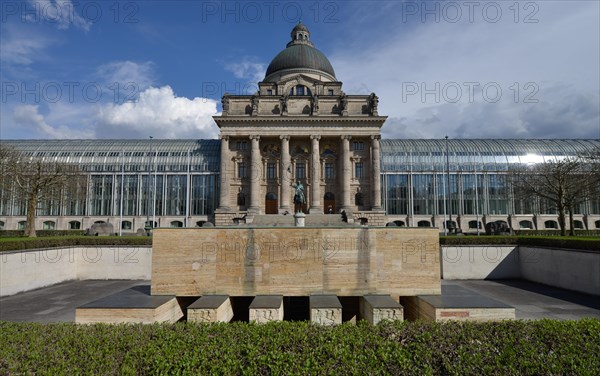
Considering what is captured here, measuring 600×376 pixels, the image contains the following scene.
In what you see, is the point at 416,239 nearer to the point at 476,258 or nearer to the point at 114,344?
the point at 114,344

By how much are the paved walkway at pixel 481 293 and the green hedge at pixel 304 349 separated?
10.2 m

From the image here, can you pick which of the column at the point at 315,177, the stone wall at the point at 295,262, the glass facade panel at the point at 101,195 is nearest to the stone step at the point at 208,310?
the stone wall at the point at 295,262

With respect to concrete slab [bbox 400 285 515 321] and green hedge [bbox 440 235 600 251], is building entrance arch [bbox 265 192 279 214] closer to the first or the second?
green hedge [bbox 440 235 600 251]

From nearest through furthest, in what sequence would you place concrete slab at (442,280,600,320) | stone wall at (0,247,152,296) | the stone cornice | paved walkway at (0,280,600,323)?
concrete slab at (442,280,600,320)
paved walkway at (0,280,600,323)
stone wall at (0,247,152,296)
the stone cornice

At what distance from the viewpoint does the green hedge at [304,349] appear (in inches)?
277

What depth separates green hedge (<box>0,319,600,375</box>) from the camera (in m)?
7.04

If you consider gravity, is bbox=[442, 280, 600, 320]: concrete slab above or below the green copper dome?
below

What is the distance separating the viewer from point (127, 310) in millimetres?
12328

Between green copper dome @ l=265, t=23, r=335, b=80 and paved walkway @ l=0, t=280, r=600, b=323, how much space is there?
1918 inches

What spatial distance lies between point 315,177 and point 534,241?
3180 cm

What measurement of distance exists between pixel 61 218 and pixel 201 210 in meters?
24.2

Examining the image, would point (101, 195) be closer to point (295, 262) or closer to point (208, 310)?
point (295, 262)

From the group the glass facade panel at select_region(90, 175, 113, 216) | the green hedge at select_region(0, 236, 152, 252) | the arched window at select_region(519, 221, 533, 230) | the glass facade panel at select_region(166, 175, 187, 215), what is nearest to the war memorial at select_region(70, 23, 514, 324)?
the green hedge at select_region(0, 236, 152, 252)

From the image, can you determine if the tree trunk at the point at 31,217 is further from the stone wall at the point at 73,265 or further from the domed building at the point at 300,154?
the domed building at the point at 300,154
